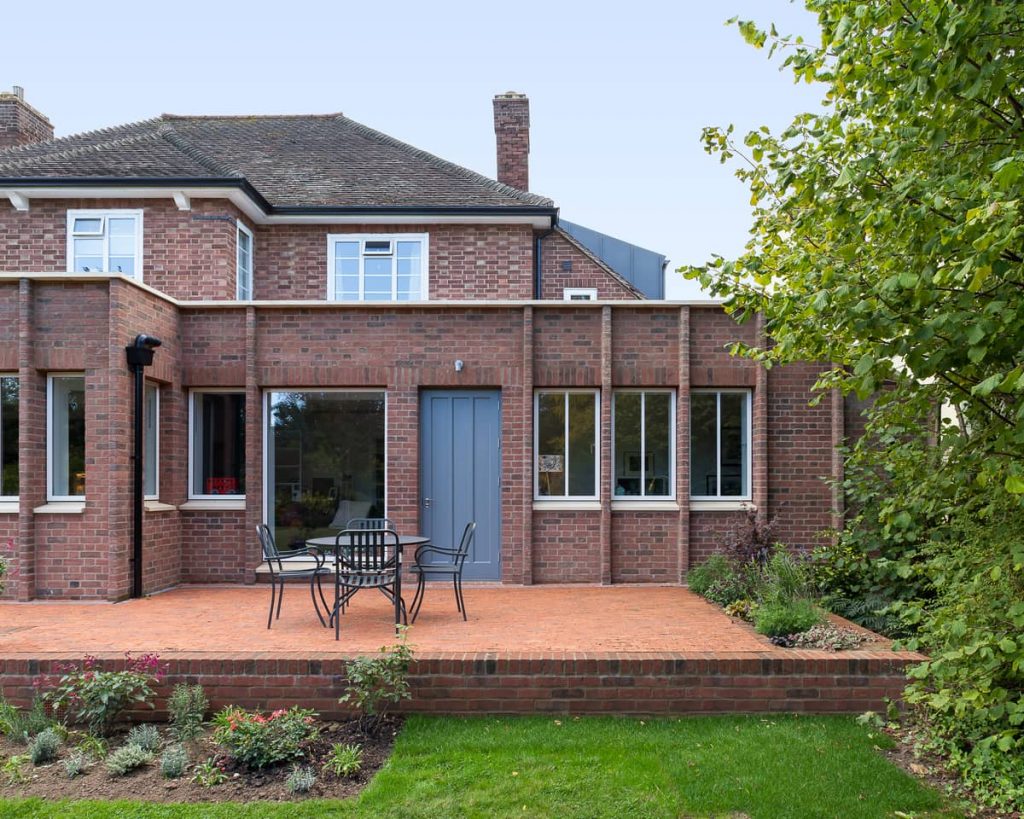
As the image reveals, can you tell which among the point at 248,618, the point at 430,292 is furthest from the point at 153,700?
the point at 430,292

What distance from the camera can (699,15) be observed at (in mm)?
7734

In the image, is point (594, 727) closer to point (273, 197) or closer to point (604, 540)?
point (604, 540)

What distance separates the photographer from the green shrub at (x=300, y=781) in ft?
16.5

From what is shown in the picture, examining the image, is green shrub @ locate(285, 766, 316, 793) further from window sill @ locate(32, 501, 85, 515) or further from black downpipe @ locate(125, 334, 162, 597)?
window sill @ locate(32, 501, 85, 515)

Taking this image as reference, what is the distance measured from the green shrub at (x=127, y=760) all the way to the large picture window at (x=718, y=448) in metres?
7.75

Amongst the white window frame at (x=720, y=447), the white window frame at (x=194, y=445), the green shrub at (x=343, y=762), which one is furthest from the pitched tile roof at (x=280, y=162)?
the green shrub at (x=343, y=762)

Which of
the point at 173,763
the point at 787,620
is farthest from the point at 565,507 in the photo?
the point at 173,763

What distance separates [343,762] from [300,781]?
0.31 meters

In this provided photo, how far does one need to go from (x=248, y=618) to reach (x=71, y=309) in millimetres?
4211

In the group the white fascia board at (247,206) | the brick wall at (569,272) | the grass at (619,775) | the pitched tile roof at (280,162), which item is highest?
the pitched tile roof at (280,162)

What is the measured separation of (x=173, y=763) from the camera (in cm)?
522

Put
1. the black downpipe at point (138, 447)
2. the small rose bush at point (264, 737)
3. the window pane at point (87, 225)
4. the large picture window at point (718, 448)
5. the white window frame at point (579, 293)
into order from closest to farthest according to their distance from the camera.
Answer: the small rose bush at point (264, 737) < the black downpipe at point (138, 447) < the large picture window at point (718, 448) < the window pane at point (87, 225) < the white window frame at point (579, 293)

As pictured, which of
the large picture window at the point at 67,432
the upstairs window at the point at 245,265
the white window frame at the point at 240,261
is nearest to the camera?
the large picture window at the point at 67,432

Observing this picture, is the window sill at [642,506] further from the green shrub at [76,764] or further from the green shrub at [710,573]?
the green shrub at [76,764]
